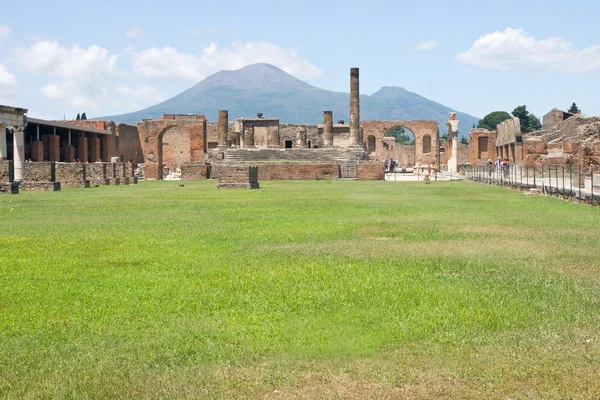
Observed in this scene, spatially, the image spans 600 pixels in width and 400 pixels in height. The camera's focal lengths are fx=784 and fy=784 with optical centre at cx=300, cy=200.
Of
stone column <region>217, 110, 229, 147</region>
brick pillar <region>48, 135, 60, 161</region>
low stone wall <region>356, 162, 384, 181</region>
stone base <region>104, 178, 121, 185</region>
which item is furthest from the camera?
stone column <region>217, 110, 229, 147</region>

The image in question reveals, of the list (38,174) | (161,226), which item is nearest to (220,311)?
(161,226)

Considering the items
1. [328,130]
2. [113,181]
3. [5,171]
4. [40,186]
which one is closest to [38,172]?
[40,186]

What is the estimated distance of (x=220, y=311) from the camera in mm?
6086

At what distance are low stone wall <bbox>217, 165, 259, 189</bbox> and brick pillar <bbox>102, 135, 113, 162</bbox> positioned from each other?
102ft

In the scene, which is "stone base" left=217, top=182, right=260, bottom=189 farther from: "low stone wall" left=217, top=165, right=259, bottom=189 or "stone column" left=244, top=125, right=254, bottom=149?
"stone column" left=244, top=125, right=254, bottom=149

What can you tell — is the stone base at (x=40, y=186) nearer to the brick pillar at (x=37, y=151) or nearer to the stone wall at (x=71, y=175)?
the stone wall at (x=71, y=175)

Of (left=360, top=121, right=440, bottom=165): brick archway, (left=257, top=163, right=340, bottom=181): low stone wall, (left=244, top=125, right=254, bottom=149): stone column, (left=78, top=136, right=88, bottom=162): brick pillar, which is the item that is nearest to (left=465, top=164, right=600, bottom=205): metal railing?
(left=257, top=163, right=340, bottom=181): low stone wall

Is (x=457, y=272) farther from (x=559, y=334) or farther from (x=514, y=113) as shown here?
(x=514, y=113)

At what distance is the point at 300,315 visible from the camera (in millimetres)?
5926

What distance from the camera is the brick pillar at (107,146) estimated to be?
6009 cm

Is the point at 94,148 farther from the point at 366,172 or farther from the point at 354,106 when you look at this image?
the point at 366,172

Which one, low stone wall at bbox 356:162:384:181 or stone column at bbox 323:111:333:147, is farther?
stone column at bbox 323:111:333:147

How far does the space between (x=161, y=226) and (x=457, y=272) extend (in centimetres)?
656

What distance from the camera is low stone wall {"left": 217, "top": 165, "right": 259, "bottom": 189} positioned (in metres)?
30.8
